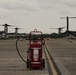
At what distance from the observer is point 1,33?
457 ft

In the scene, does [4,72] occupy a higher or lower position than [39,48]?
lower

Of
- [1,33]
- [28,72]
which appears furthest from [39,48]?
[1,33]

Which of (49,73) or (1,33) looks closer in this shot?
(49,73)

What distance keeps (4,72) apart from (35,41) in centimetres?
247

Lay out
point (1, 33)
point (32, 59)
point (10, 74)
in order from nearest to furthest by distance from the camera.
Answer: point (10, 74), point (32, 59), point (1, 33)

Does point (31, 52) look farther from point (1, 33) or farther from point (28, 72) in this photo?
point (1, 33)

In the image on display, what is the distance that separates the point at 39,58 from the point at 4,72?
5.78ft

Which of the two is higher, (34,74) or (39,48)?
(39,48)

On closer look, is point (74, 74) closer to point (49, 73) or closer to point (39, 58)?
point (49, 73)

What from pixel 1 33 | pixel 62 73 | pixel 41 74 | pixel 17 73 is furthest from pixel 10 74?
pixel 1 33

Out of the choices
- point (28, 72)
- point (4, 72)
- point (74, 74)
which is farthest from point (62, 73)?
point (4, 72)

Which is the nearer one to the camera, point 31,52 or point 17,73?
point 17,73

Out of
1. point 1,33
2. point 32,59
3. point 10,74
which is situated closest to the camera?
point 10,74

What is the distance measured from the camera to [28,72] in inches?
544
